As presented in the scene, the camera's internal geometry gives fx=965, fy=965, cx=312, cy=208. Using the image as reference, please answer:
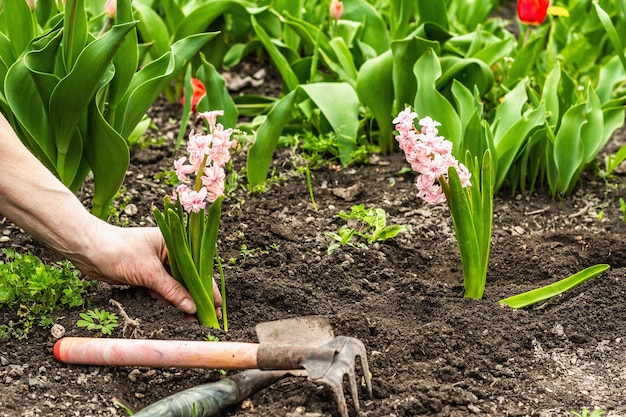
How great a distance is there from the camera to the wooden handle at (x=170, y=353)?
2.41 m

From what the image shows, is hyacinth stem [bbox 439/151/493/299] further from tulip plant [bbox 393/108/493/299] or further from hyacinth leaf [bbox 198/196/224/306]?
hyacinth leaf [bbox 198/196/224/306]

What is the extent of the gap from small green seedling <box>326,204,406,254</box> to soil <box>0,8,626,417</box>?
0.05 meters

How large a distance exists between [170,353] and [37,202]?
0.55 m

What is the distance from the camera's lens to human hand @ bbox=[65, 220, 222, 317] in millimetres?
2639

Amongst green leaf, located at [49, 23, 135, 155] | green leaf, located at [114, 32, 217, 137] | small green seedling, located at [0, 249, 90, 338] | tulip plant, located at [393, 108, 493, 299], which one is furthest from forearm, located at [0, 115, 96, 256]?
tulip plant, located at [393, 108, 493, 299]

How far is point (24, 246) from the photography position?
327cm

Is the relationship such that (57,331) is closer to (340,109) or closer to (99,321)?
(99,321)

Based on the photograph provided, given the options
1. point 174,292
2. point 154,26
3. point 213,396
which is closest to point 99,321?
point 174,292

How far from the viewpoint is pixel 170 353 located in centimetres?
244

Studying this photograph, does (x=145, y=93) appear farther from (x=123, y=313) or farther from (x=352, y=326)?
(x=352, y=326)

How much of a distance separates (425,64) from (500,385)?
1598 mm

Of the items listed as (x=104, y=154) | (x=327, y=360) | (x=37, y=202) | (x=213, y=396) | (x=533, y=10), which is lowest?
(x=213, y=396)

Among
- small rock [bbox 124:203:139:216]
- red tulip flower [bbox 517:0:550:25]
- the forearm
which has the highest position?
red tulip flower [bbox 517:0:550:25]

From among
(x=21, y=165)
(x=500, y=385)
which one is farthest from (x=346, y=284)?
(x=21, y=165)
